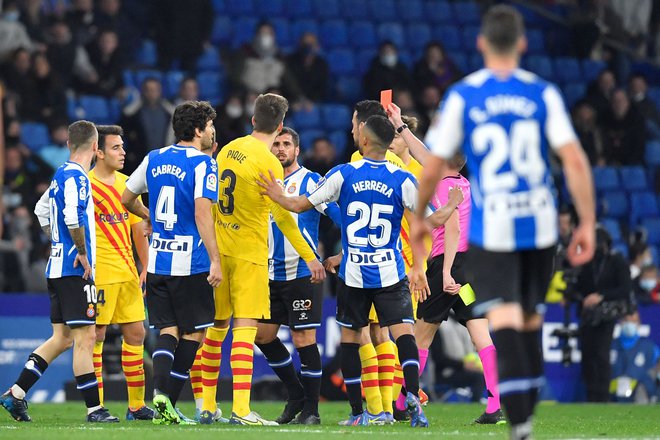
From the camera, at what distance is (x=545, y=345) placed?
1642 centimetres

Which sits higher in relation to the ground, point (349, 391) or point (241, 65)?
point (241, 65)

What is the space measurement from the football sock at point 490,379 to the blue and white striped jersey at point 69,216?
3.21 meters

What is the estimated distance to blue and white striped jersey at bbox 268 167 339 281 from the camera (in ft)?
34.0

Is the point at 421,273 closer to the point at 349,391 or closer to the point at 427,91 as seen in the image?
the point at 349,391

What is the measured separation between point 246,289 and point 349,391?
1.19 meters

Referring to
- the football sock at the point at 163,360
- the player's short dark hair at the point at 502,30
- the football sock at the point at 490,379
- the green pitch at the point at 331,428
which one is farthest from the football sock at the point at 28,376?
the player's short dark hair at the point at 502,30

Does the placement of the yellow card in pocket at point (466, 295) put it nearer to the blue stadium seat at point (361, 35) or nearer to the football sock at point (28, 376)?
the football sock at point (28, 376)

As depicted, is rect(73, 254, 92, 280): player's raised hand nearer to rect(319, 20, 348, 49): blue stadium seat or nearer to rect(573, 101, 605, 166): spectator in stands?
rect(319, 20, 348, 49): blue stadium seat

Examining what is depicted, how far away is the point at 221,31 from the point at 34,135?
4.46m

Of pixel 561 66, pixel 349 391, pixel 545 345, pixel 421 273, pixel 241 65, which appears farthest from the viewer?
pixel 561 66

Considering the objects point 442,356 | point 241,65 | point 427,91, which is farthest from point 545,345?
point 241,65

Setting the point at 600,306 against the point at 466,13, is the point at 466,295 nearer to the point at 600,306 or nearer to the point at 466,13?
the point at 600,306

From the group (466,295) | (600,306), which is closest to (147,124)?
(600,306)

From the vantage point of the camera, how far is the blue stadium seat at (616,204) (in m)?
21.1
